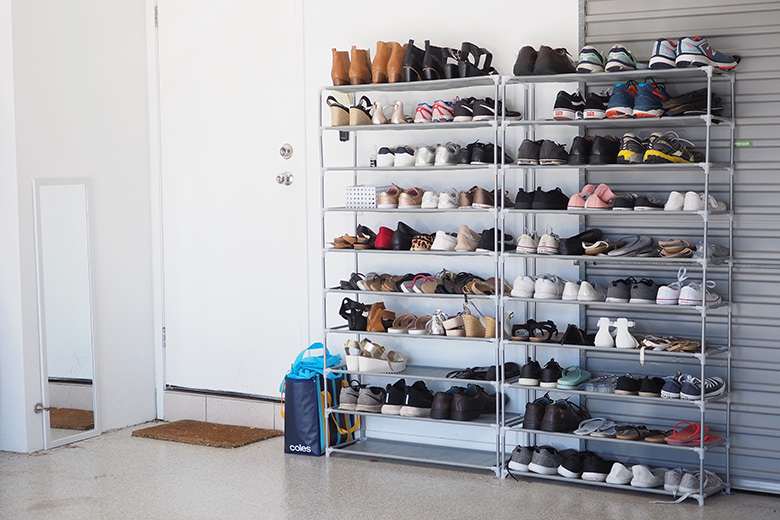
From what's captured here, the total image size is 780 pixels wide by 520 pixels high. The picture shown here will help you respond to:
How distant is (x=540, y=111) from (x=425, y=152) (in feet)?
2.34

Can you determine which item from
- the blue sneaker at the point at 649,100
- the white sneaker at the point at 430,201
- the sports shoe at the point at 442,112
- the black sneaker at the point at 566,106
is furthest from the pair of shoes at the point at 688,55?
the white sneaker at the point at 430,201

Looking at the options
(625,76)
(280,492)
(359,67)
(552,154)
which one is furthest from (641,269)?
(280,492)

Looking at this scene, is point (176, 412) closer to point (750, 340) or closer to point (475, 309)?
point (475, 309)

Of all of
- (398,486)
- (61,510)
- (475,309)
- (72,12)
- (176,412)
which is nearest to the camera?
(61,510)

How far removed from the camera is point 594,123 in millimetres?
4973

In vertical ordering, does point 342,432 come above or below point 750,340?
below

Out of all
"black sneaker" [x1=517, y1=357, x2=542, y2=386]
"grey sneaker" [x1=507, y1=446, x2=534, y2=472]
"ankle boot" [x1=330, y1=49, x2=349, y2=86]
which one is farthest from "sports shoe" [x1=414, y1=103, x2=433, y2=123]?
"grey sneaker" [x1=507, y1=446, x2=534, y2=472]

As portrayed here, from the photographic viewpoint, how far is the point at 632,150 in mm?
4777

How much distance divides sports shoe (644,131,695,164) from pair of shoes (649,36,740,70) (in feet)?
1.26

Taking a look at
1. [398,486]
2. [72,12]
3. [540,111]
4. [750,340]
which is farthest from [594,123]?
[72,12]

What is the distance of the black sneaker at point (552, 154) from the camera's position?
4973 millimetres

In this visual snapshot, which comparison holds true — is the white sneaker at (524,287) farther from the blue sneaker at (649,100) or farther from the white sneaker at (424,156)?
the blue sneaker at (649,100)

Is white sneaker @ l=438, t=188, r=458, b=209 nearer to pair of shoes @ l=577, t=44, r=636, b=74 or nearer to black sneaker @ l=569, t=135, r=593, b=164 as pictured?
black sneaker @ l=569, t=135, r=593, b=164

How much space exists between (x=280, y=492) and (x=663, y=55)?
10.1 ft
